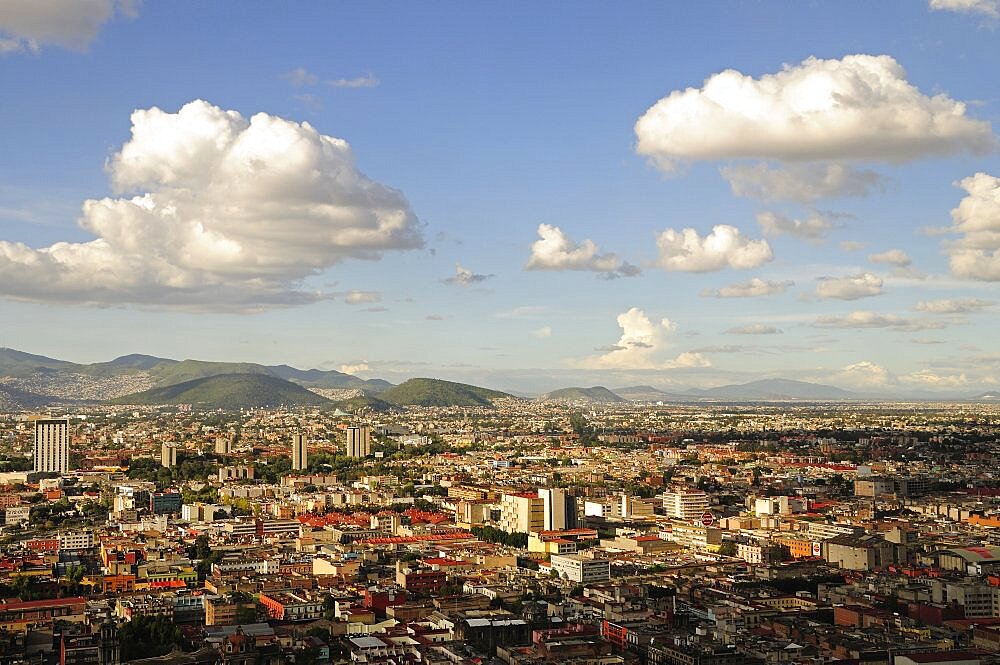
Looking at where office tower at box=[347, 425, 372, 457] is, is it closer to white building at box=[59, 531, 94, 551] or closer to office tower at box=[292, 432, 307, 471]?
office tower at box=[292, 432, 307, 471]

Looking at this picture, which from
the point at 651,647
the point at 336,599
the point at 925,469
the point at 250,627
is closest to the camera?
the point at 651,647

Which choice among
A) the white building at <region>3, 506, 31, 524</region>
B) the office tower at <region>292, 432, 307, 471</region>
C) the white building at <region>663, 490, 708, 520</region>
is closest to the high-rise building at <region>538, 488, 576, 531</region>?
the white building at <region>663, 490, 708, 520</region>

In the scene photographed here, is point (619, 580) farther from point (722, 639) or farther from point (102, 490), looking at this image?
point (102, 490)

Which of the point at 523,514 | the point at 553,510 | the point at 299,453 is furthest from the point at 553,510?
the point at 299,453

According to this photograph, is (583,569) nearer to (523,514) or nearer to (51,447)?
(523,514)

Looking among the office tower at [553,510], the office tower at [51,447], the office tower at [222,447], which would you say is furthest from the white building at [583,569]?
the office tower at [222,447]

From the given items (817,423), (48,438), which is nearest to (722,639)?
(48,438)
